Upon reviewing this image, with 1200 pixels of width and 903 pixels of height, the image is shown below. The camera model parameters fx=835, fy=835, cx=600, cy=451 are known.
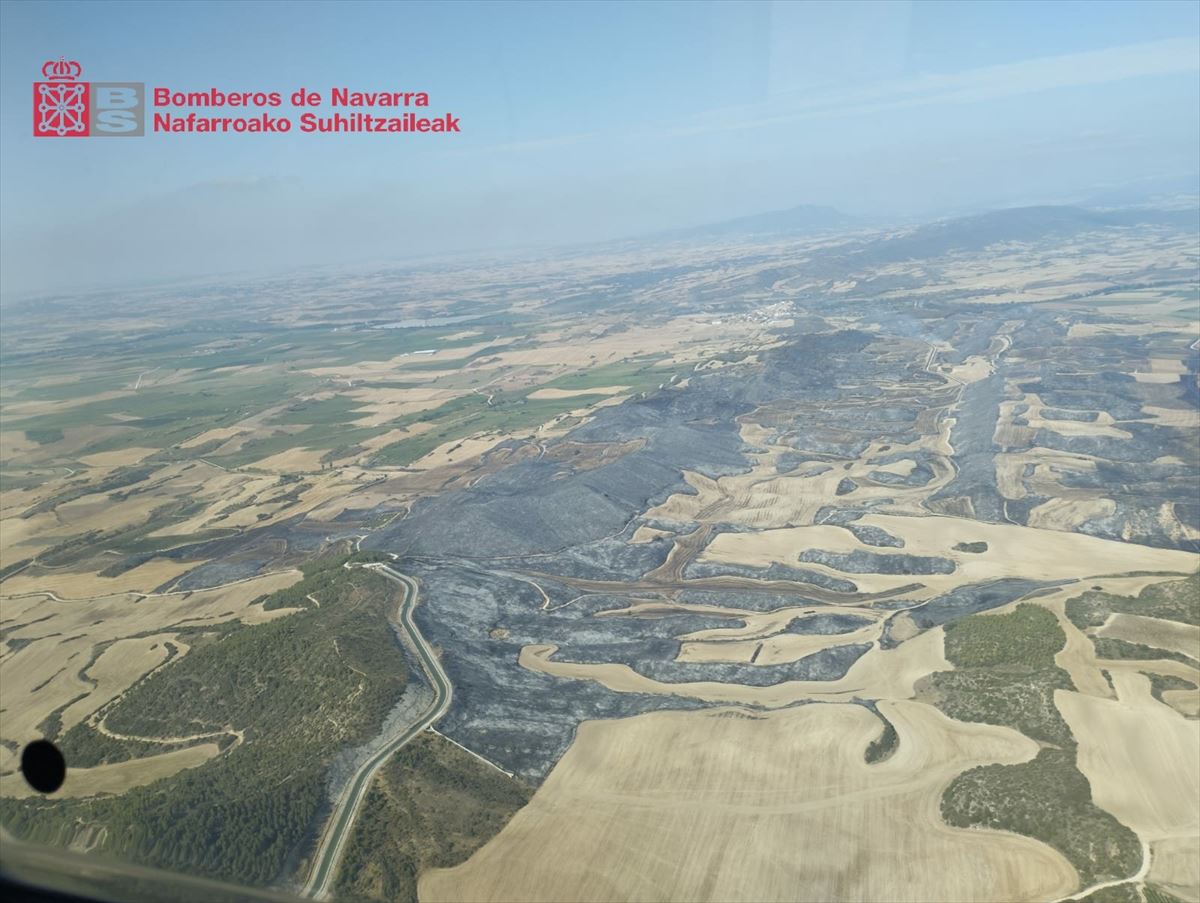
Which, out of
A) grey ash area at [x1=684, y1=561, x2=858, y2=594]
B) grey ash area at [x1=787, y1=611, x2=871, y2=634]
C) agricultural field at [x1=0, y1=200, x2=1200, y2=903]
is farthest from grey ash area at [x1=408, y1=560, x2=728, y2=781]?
grey ash area at [x1=684, y1=561, x2=858, y2=594]

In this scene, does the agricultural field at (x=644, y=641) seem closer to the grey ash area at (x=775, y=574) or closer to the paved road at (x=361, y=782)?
the paved road at (x=361, y=782)

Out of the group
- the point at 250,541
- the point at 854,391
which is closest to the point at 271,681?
the point at 250,541

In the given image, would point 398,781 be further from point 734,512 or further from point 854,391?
point 854,391

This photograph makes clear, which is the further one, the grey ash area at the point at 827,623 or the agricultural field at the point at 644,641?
the grey ash area at the point at 827,623

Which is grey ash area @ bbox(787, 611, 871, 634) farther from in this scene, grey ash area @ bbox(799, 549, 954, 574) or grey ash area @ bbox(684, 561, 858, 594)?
grey ash area @ bbox(799, 549, 954, 574)

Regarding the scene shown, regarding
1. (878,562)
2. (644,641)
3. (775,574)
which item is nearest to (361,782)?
(644,641)

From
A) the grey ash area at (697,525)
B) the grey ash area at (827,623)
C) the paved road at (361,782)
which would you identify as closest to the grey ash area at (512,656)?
the grey ash area at (697,525)

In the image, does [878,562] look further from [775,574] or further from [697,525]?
[697,525]
